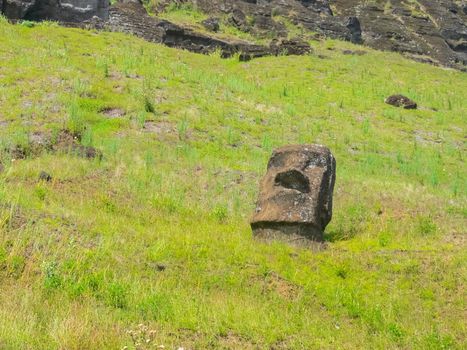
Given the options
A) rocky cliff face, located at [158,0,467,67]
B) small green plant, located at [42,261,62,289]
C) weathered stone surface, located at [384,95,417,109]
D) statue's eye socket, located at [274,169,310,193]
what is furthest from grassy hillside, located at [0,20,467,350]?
rocky cliff face, located at [158,0,467,67]

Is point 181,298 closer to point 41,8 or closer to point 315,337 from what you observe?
point 315,337

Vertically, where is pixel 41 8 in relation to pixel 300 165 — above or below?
below

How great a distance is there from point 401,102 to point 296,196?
15541 mm

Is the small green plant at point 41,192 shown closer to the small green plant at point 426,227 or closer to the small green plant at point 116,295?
the small green plant at point 116,295

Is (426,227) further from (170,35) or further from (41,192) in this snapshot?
(170,35)

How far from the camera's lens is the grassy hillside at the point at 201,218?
221 inches

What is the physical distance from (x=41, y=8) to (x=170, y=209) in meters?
23.6

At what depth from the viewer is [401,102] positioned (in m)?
23.0

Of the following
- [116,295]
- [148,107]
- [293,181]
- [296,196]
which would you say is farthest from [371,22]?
[116,295]

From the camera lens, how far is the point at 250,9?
41.7 m

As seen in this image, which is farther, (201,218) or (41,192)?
(201,218)

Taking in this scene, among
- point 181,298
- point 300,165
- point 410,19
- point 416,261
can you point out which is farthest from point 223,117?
point 410,19

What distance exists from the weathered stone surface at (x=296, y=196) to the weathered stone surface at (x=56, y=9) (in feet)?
75.3

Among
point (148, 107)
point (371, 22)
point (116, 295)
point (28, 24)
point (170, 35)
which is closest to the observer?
point (116, 295)
